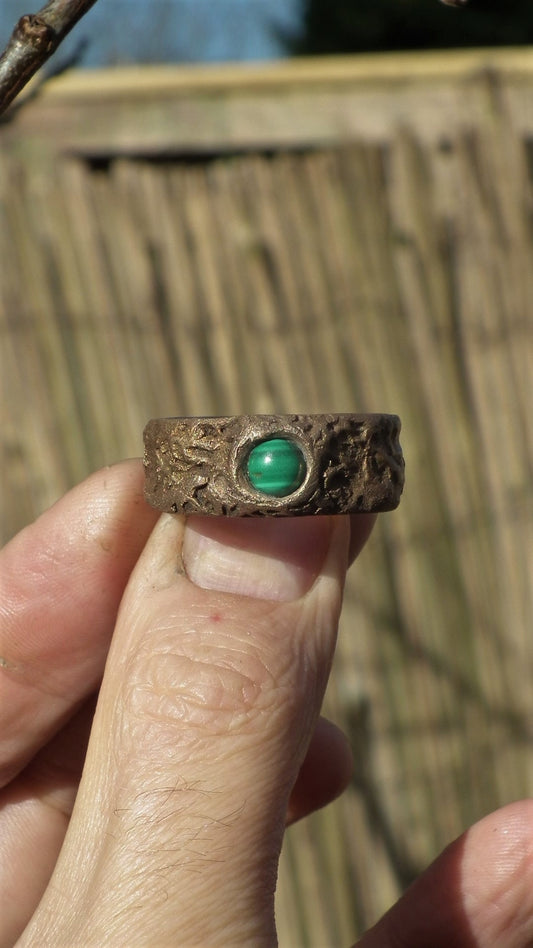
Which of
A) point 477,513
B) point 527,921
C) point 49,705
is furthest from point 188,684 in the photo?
point 477,513

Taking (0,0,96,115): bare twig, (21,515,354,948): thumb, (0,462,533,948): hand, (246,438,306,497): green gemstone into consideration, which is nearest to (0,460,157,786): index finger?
(0,462,533,948): hand

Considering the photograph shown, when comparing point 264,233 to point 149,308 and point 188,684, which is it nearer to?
point 149,308

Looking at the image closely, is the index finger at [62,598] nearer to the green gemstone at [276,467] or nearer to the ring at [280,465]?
the ring at [280,465]

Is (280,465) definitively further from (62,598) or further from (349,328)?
(349,328)

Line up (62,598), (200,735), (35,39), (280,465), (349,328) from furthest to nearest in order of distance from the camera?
1. (349,328)
2. (62,598)
3. (280,465)
4. (200,735)
5. (35,39)

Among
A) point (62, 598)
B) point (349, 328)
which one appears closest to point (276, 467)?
point (62, 598)

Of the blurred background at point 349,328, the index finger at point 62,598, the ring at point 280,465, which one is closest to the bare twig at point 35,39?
the ring at point 280,465
